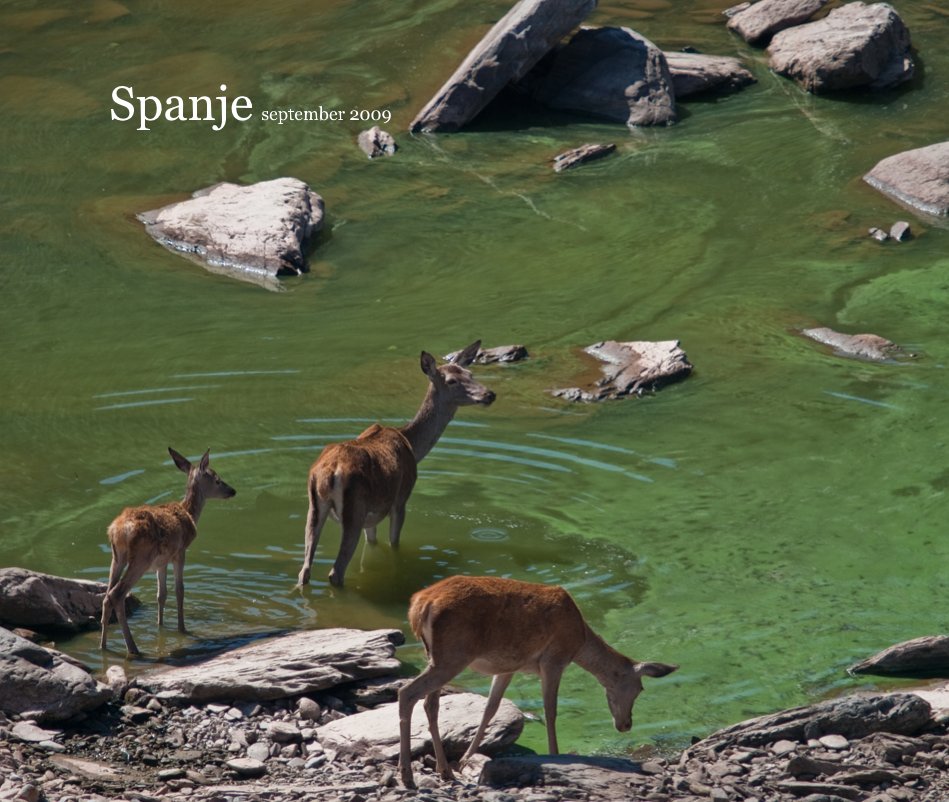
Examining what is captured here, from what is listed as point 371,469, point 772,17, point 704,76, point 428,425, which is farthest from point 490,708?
point 772,17

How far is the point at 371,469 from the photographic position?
39.0 ft

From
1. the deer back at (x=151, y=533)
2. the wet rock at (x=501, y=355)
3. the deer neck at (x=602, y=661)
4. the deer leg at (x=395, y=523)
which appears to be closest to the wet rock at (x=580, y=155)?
the wet rock at (x=501, y=355)

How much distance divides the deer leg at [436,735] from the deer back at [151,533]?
8.44 feet

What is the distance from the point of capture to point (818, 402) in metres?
15.7

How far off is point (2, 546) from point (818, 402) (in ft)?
26.3

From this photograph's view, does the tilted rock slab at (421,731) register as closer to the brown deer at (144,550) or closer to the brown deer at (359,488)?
the brown deer at (144,550)

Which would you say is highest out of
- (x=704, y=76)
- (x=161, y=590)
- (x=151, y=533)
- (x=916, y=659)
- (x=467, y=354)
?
(x=704, y=76)

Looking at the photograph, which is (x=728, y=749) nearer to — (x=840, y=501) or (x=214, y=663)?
(x=214, y=663)

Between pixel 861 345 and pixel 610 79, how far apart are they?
8488 millimetres

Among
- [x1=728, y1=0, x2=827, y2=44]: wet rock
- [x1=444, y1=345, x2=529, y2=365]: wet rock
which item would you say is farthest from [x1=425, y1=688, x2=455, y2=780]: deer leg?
[x1=728, y1=0, x2=827, y2=44]: wet rock

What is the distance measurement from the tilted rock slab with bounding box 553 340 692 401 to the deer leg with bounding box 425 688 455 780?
25.3ft

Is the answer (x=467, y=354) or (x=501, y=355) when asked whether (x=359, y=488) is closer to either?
(x=467, y=354)

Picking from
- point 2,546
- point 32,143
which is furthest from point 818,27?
point 2,546

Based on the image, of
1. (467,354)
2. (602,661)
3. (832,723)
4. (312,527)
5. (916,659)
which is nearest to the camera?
(832,723)
